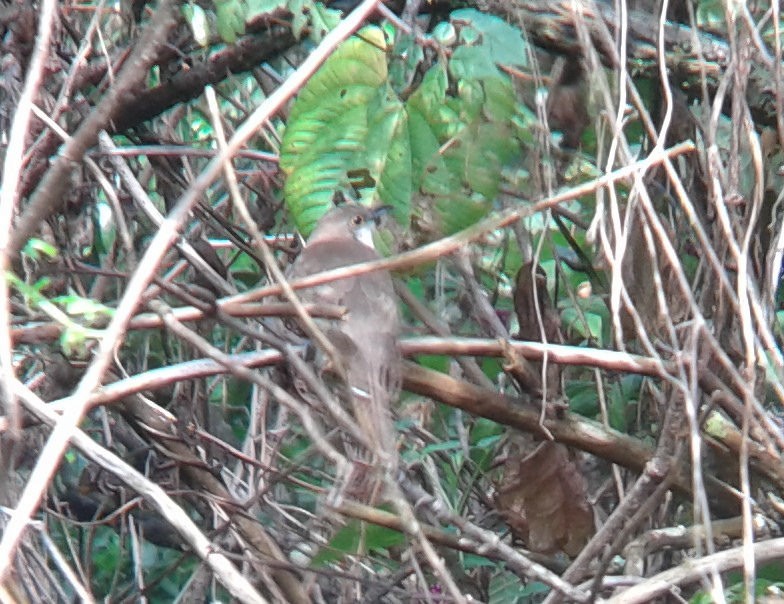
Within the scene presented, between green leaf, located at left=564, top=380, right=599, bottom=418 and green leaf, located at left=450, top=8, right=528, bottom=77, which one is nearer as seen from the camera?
green leaf, located at left=450, top=8, right=528, bottom=77

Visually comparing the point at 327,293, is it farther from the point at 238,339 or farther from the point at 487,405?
the point at 238,339

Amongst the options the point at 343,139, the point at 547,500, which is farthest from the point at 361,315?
the point at 547,500

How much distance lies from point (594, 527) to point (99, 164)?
4.88 feet

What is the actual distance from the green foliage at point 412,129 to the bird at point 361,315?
0.49 feet

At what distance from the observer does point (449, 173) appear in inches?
115

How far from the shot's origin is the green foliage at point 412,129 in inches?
113

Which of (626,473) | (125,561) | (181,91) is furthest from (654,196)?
(125,561)

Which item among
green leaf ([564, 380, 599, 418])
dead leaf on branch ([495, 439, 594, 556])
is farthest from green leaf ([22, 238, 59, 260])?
green leaf ([564, 380, 599, 418])

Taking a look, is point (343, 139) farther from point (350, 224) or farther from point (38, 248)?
point (38, 248)

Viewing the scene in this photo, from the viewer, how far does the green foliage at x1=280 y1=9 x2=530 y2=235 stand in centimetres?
287

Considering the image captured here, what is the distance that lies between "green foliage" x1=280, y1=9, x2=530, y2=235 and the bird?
0.49ft

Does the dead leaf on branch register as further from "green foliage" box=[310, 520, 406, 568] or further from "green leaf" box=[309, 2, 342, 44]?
"green leaf" box=[309, 2, 342, 44]

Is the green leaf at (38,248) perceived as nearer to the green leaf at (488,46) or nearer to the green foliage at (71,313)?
the green foliage at (71,313)

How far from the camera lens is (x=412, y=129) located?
2.91 m
